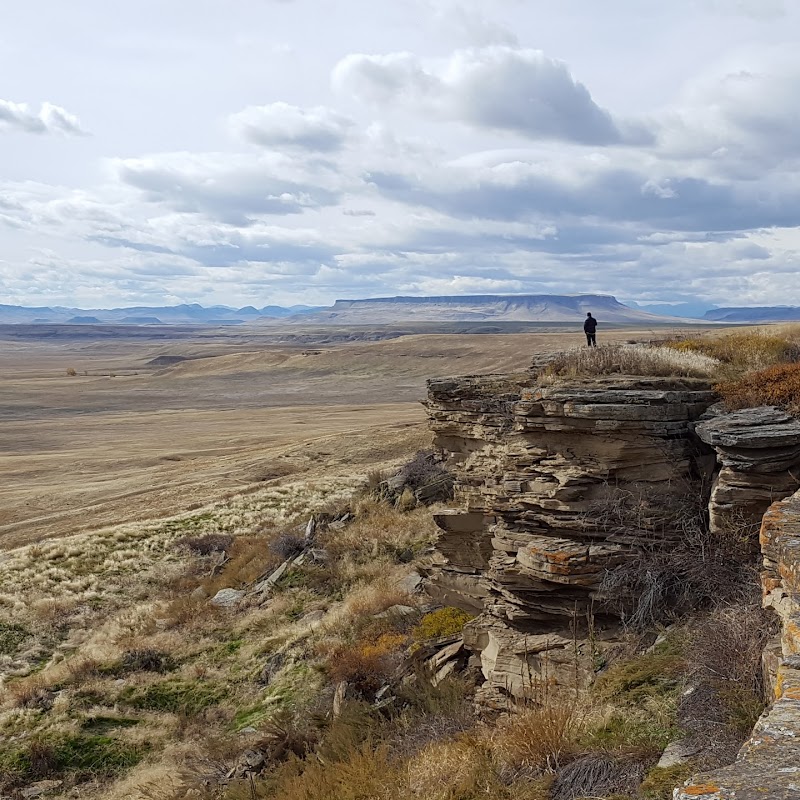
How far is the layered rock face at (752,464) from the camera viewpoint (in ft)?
29.3

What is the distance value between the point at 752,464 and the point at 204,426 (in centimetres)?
5952


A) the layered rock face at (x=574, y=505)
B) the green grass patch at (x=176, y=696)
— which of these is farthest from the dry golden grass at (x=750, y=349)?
the green grass patch at (x=176, y=696)

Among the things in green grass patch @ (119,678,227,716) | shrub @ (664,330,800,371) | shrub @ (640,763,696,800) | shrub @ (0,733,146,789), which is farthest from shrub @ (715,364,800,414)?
shrub @ (0,733,146,789)

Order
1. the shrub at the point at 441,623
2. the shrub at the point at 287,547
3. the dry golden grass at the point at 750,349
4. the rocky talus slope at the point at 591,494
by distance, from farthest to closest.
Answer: the shrub at the point at 287,547 → the shrub at the point at 441,623 → the dry golden grass at the point at 750,349 → the rocky talus slope at the point at 591,494

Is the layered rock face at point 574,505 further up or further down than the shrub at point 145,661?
further up

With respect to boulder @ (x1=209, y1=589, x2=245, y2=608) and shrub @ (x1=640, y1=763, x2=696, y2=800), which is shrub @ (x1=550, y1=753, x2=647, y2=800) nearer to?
shrub @ (x1=640, y1=763, x2=696, y2=800)

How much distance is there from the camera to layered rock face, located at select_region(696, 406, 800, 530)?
894 centimetres

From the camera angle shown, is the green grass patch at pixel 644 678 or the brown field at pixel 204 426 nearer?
the green grass patch at pixel 644 678

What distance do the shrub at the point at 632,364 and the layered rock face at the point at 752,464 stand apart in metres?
2.75

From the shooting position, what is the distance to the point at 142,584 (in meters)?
21.6

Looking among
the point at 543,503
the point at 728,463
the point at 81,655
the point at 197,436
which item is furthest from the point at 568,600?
the point at 197,436

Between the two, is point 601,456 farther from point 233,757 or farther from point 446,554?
point 233,757

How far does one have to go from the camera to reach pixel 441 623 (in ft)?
42.9

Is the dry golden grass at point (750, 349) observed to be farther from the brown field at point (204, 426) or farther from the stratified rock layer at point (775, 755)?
the brown field at point (204, 426)
